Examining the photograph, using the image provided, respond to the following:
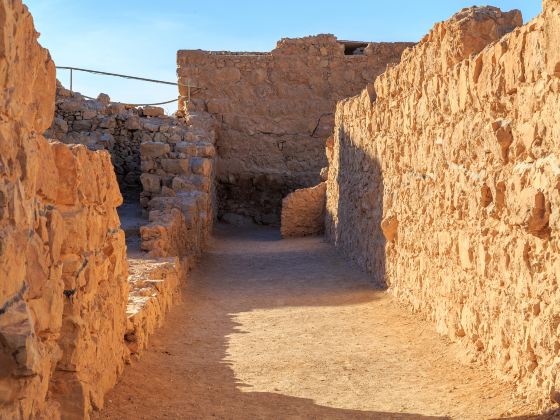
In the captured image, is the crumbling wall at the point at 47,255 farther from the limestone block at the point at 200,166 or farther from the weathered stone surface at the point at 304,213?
the weathered stone surface at the point at 304,213

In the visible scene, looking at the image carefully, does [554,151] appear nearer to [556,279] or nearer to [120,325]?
[556,279]

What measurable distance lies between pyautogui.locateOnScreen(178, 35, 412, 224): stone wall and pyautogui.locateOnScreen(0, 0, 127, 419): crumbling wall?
1382cm

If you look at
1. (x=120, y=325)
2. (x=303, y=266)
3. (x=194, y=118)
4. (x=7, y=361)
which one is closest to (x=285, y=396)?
(x=120, y=325)

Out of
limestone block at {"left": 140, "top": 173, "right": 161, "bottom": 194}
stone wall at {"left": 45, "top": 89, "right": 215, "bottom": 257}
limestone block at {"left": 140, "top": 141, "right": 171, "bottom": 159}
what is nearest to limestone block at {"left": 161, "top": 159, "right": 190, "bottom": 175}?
stone wall at {"left": 45, "top": 89, "right": 215, "bottom": 257}

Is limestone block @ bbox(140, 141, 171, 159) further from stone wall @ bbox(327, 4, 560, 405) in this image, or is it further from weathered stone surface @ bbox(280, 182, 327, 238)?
stone wall @ bbox(327, 4, 560, 405)

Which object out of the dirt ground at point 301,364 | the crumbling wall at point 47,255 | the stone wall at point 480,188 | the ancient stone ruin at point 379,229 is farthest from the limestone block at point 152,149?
the crumbling wall at point 47,255

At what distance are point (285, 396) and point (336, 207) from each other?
873cm

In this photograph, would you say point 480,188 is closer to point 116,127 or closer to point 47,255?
point 47,255

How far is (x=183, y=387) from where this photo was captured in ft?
16.5

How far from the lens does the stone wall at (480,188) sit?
163 inches

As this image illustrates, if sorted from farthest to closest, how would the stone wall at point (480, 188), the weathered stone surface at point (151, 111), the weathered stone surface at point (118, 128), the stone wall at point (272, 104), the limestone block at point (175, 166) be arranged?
1. the stone wall at point (272, 104)
2. the weathered stone surface at point (151, 111)
3. the weathered stone surface at point (118, 128)
4. the limestone block at point (175, 166)
5. the stone wall at point (480, 188)

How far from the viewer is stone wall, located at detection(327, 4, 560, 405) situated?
4.15 m

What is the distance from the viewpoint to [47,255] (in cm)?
334

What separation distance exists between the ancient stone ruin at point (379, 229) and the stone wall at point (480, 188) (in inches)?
0.7
